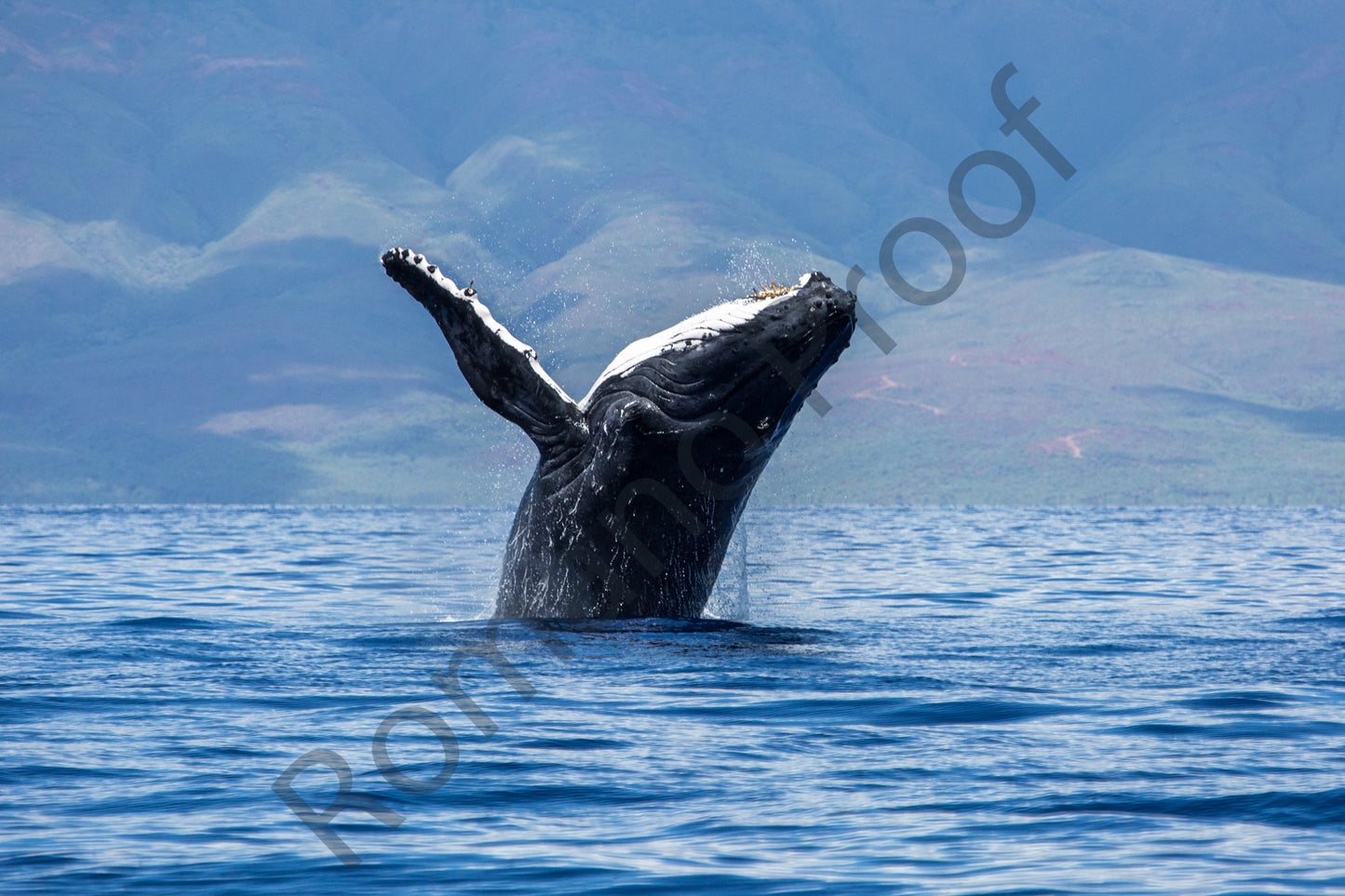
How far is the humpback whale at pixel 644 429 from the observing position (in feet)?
36.6

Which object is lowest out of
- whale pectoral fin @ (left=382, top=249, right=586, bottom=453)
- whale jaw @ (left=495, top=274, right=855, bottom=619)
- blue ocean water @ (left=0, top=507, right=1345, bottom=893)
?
blue ocean water @ (left=0, top=507, right=1345, bottom=893)

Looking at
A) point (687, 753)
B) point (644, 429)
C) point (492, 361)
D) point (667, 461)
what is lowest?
point (687, 753)

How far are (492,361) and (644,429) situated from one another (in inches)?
48.6

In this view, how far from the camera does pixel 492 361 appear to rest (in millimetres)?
11281

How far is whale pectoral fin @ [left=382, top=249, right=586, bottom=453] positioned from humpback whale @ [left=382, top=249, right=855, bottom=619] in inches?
0.5

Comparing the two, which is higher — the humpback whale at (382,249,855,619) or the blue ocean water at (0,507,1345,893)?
the humpback whale at (382,249,855,619)

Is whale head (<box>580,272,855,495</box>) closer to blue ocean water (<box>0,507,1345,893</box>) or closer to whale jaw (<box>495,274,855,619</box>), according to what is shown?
whale jaw (<box>495,274,855,619</box>)

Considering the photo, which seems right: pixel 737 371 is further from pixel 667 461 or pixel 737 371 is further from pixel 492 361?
pixel 492 361

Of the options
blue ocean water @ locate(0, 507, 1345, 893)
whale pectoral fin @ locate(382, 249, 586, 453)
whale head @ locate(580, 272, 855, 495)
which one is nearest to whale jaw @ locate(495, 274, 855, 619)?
whale head @ locate(580, 272, 855, 495)

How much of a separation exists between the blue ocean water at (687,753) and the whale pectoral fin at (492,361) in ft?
5.23

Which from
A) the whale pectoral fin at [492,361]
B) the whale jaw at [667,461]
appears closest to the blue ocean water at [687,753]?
the whale jaw at [667,461]

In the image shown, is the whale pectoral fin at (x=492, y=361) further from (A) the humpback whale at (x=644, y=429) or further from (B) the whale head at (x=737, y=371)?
(B) the whale head at (x=737, y=371)

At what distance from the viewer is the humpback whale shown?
11141mm

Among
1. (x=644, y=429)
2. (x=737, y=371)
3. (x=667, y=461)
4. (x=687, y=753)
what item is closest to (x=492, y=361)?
(x=644, y=429)
